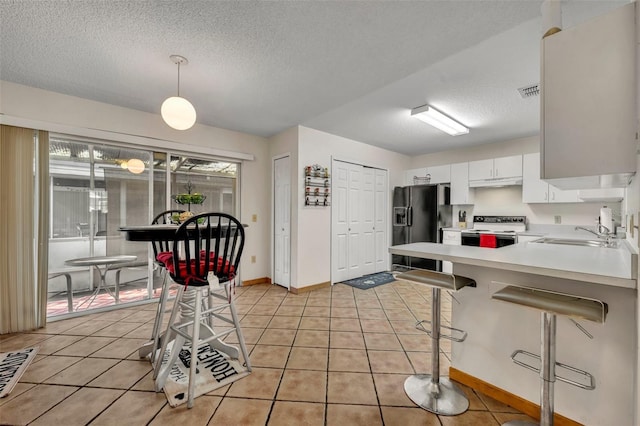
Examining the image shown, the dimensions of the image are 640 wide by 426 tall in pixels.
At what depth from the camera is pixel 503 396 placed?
161 cm

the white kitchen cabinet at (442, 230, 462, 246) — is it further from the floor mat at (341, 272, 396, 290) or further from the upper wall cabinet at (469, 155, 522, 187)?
the floor mat at (341, 272, 396, 290)

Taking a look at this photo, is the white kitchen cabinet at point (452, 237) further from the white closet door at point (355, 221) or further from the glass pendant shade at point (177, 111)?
the glass pendant shade at point (177, 111)

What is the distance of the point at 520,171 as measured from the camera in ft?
13.5

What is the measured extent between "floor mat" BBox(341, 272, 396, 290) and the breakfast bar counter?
2398mm

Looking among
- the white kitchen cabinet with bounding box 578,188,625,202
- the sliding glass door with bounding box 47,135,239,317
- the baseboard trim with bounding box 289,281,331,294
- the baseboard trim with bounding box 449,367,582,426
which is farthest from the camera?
the baseboard trim with bounding box 289,281,331,294

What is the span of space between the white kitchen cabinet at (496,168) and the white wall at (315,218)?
2.10 m

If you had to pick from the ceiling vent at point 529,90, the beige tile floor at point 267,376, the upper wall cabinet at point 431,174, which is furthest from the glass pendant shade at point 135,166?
the upper wall cabinet at point 431,174

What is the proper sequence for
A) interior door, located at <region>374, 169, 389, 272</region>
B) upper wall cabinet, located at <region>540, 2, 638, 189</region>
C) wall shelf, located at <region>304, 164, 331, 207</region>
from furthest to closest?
interior door, located at <region>374, 169, 389, 272</region>, wall shelf, located at <region>304, 164, 331, 207</region>, upper wall cabinet, located at <region>540, 2, 638, 189</region>

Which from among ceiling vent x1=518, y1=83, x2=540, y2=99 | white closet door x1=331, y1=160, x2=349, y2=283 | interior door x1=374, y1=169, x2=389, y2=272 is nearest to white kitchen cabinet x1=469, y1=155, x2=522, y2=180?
interior door x1=374, y1=169, x2=389, y2=272

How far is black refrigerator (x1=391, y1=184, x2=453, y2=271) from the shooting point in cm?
479

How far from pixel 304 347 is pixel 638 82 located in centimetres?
248

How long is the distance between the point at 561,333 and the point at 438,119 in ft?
8.85

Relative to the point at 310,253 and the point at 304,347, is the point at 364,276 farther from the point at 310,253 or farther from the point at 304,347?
the point at 304,347

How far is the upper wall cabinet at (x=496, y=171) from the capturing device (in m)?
4.16
